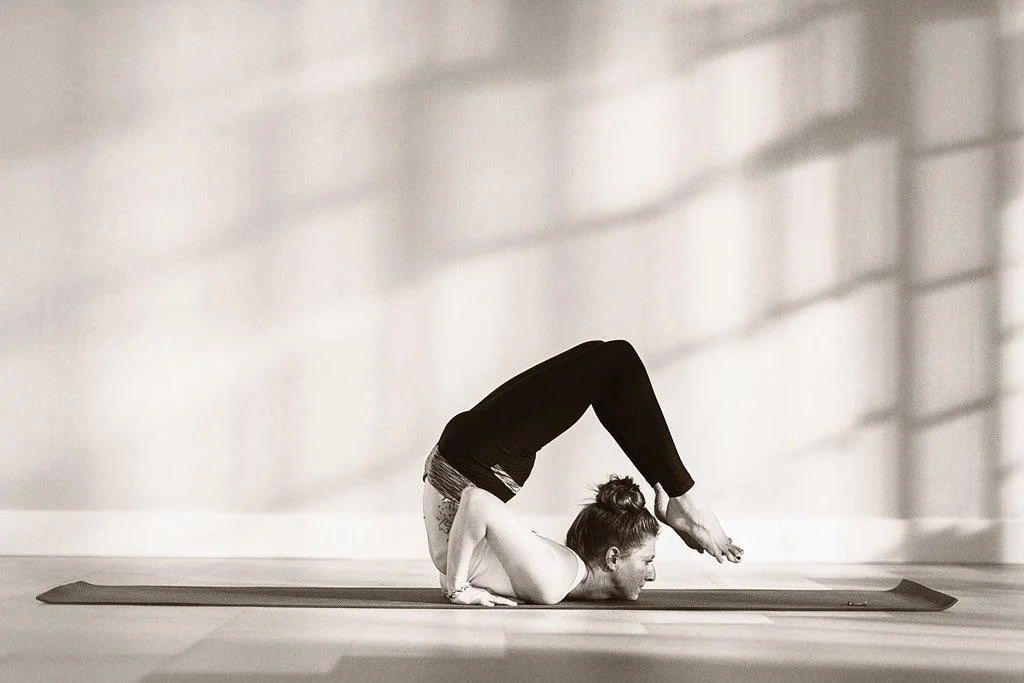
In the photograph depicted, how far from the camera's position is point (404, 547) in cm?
419

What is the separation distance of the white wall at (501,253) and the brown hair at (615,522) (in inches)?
→ 56.7

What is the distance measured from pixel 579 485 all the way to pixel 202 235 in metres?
1.74

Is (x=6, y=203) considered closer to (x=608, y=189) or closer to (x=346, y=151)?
(x=346, y=151)

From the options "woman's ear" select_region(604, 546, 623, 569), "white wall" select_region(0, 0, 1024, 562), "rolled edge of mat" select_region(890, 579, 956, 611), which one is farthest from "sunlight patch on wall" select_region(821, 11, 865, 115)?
"woman's ear" select_region(604, 546, 623, 569)

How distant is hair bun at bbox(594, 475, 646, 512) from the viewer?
108 inches

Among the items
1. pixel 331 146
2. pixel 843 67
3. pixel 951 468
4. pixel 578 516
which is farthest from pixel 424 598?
pixel 843 67

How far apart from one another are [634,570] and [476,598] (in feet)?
1.30

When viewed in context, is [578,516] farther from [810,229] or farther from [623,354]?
[810,229]

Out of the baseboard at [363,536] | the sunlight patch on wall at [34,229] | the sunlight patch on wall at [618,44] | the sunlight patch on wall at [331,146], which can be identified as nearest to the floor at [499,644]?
the baseboard at [363,536]

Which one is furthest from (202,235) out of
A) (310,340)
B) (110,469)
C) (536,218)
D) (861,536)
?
(861,536)

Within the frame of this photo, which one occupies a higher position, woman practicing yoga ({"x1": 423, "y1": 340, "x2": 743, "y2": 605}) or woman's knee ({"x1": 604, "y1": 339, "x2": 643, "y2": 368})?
woman's knee ({"x1": 604, "y1": 339, "x2": 643, "y2": 368})

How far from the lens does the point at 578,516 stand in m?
2.78

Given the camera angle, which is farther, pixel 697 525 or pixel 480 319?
pixel 480 319

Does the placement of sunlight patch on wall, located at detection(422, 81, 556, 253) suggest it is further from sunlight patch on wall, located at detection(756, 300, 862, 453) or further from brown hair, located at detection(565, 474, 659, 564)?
brown hair, located at detection(565, 474, 659, 564)
